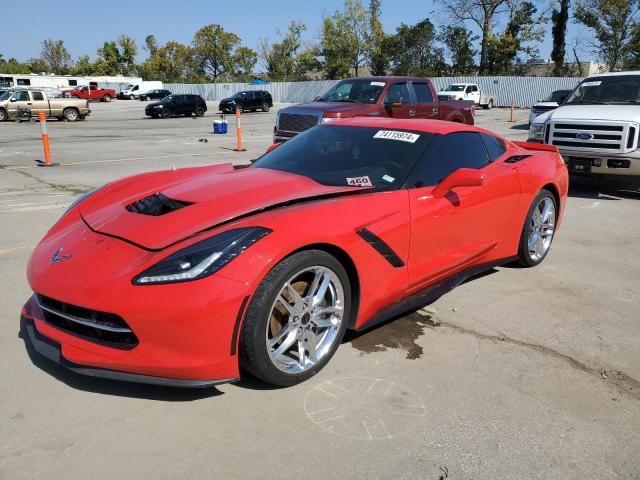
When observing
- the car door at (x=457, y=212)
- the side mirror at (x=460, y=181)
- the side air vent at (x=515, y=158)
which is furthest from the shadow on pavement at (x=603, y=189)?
the side mirror at (x=460, y=181)

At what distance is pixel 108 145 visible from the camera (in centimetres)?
1634

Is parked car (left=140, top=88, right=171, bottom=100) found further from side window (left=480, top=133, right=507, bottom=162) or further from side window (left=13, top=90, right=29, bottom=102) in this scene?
side window (left=480, top=133, right=507, bottom=162)

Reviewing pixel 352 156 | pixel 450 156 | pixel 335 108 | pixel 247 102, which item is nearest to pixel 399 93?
pixel 335 108

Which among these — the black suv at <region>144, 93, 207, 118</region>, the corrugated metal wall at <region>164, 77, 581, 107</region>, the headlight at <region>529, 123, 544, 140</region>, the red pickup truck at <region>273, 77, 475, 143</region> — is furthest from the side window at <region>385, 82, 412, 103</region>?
the corrugated metal wall at <region>164, 77, 581, 107</region>

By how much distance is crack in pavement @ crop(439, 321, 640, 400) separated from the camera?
120 inches

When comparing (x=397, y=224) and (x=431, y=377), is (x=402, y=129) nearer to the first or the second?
(x=397, y=224)

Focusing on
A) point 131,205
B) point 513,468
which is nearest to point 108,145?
point 131,205

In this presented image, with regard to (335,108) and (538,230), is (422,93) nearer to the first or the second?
(335,108)

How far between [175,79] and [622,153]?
88084 mm

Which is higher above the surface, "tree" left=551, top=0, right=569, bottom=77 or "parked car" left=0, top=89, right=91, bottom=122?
"tree" left=551, top=0, right=569, bottom=77

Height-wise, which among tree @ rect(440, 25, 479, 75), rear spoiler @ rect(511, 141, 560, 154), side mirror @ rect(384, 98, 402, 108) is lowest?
rear spoiler @ rect(511, 141, 560, 154)

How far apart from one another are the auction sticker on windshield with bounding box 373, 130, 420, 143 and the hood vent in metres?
1.63

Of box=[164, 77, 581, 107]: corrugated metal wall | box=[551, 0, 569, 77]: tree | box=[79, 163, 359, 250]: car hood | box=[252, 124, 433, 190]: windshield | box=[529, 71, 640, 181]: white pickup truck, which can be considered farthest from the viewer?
box=[551, 0, 569, 77]: tree

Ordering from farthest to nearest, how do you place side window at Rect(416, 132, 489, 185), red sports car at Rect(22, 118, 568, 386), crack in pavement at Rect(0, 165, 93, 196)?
1. crack in pavement at Rect(0, 165, 93, 196)
2. side window at Rect(416, 132, 489, 185)
3. red sports car at Rect(22, 118, 568, 386)
